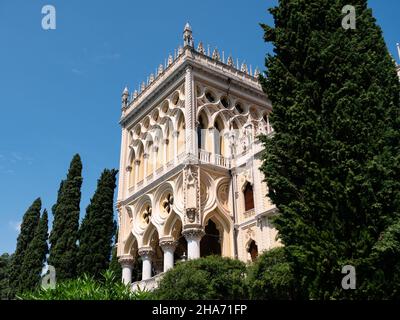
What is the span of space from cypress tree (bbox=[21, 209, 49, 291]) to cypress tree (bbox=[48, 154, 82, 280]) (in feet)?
9.69

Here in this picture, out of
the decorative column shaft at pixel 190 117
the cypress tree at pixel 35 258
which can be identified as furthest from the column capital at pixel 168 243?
the cypress tree at pixel 35 258

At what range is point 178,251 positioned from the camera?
27281mm

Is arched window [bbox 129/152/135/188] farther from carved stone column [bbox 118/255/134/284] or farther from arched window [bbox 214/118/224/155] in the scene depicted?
arched window [bbox 214/118/224/155]

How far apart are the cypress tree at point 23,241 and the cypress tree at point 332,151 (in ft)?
87.7

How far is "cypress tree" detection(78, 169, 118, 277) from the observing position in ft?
96.7

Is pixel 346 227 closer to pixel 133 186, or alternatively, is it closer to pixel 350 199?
pixel 350 199

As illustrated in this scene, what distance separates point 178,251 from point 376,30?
17456 millimetres

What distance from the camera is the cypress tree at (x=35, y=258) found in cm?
3212

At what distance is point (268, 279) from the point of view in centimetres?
1556

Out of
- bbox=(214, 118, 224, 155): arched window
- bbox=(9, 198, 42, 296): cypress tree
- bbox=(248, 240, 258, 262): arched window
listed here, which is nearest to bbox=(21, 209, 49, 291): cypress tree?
bbox=(9, 198, 42, 296): cypress tree

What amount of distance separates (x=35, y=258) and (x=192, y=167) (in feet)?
53.3

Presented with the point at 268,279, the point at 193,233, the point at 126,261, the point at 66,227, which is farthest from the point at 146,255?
Answer: the point at 268,279
